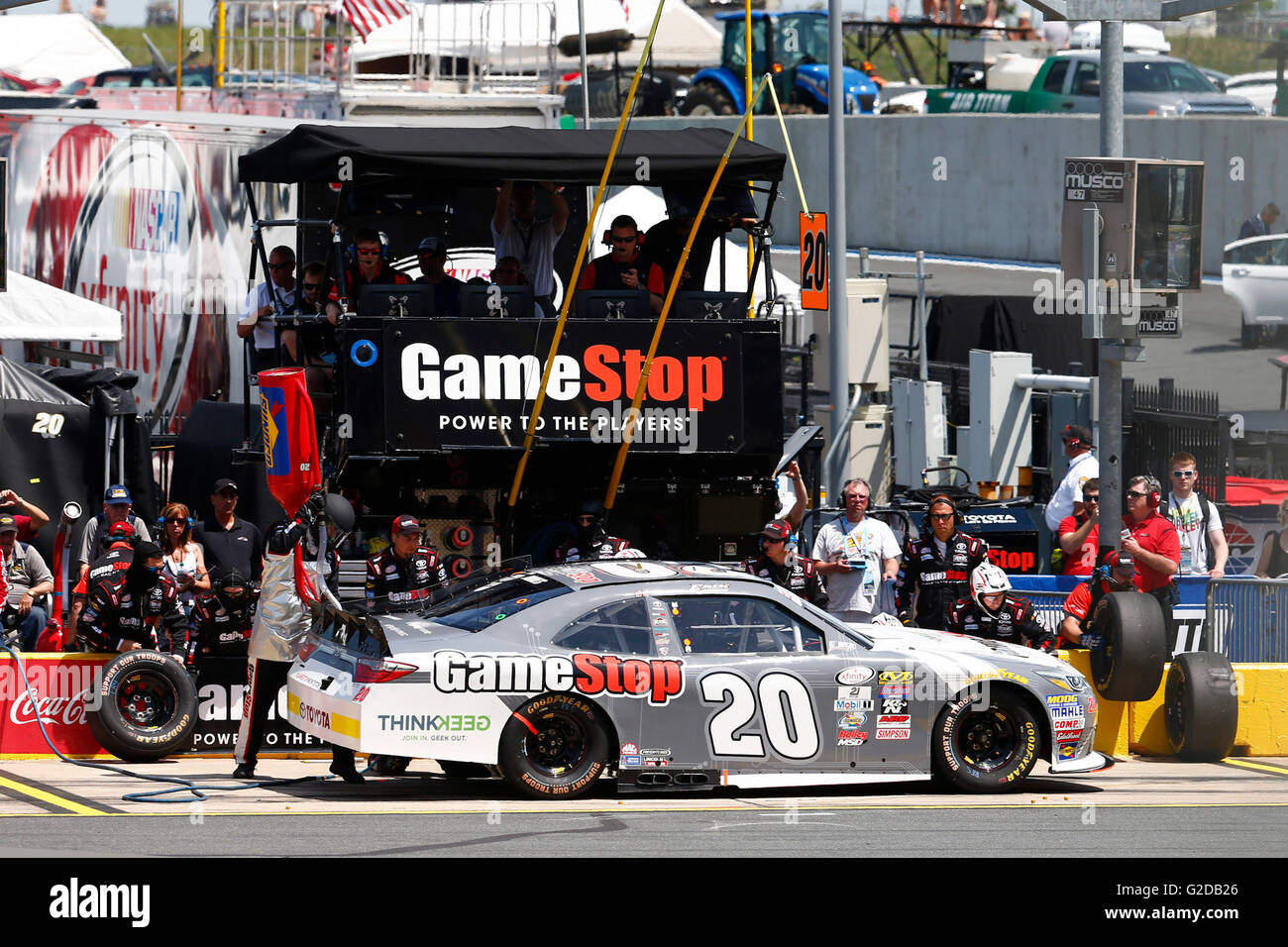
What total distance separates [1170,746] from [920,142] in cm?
2340

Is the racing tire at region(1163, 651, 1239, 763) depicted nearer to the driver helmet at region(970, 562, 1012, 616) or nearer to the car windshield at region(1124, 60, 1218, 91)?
the driver helmet at region(970, 562, 1012, 616)

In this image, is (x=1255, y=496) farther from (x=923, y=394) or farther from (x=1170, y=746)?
(x=1170, y=746)

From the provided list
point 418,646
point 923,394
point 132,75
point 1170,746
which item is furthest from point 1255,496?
point 132,75

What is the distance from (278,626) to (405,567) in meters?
1.37

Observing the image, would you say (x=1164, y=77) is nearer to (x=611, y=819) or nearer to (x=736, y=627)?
(x=736, y=627)

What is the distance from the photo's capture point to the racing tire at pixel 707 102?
37.5 m

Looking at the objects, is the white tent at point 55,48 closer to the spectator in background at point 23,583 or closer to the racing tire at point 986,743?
the spectator in background at point 23,583

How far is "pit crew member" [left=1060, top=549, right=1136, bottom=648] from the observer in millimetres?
13000

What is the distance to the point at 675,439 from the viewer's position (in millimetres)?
13219

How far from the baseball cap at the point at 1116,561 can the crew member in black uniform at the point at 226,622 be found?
560 cm

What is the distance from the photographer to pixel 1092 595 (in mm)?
13180

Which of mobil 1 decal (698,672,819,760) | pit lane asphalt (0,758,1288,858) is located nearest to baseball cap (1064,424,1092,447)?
pit lane asphalt (0,758,1288,858)

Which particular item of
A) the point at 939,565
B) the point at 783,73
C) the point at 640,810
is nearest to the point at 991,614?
the point at 939,565
